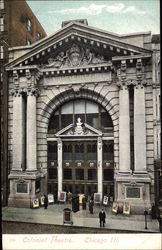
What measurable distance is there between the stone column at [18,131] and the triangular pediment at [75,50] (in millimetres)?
2010

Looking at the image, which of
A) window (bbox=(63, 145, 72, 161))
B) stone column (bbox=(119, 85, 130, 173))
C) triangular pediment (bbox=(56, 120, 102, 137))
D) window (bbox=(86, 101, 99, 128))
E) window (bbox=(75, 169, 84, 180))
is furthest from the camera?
window (bbox=(63, 145, 72, 161))

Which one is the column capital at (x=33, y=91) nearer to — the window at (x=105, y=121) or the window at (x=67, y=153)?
the window at (x=67, y=153)

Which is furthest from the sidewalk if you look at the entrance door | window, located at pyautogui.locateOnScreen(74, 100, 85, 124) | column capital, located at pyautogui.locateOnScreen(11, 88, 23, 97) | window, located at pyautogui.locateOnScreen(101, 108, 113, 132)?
column capital, located at pyautogui.locateOnScreen(11, 88, 23, 97)

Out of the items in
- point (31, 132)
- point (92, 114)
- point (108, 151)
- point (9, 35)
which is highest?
point (9, 35)

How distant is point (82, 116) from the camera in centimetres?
1372

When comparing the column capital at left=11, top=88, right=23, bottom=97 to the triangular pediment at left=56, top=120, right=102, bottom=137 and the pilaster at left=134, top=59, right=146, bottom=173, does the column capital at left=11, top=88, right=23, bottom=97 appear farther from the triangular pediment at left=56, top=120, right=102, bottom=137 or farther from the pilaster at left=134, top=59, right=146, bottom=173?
the pilaster at left=134, top=59, right=146, bottom=173

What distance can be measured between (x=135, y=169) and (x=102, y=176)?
6.85ft

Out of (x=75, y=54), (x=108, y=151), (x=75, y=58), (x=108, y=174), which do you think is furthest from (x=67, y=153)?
(x=75, y=54)

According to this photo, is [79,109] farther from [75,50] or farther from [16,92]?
[16,92]

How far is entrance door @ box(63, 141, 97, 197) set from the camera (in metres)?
13.6

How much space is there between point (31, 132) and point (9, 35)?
19.0ft

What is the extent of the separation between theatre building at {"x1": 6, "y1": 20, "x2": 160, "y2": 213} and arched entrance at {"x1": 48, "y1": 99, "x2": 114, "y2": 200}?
61mm

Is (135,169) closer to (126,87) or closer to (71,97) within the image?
(126,87)

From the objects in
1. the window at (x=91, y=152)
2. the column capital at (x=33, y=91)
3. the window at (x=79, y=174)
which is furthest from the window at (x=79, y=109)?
the window at (x=79, y=174)
